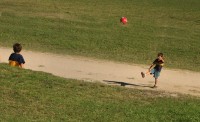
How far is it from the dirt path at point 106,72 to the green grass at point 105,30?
3.01 ft

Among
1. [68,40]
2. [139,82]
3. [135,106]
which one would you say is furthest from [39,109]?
[68,40]

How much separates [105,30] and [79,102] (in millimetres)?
12178

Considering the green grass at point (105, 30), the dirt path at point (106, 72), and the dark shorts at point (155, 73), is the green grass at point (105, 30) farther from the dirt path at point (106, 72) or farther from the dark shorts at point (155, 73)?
the dark shorts at point (155, 73)

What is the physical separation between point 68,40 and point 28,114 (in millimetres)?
10388

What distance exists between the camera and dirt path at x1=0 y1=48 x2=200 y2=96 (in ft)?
47.2

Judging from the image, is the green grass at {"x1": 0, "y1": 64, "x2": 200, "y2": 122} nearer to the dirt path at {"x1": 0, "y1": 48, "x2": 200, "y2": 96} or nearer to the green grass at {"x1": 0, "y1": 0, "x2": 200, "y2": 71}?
the dirt path at {"x1": 0, "y1": 48, "x2": 200, "y2": 96}

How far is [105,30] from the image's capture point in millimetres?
22438

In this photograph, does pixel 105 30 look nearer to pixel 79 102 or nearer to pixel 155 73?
pixel 155 73

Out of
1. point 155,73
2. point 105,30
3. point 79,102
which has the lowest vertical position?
point 79,102

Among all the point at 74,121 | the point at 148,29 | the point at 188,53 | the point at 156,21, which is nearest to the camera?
the point at 74,121

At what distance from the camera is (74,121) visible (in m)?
9.50

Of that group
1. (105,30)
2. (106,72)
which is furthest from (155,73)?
(105,30)

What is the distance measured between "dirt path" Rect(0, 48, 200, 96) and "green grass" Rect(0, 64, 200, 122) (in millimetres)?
2000

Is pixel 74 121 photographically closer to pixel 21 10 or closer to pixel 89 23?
pixel 89 23
